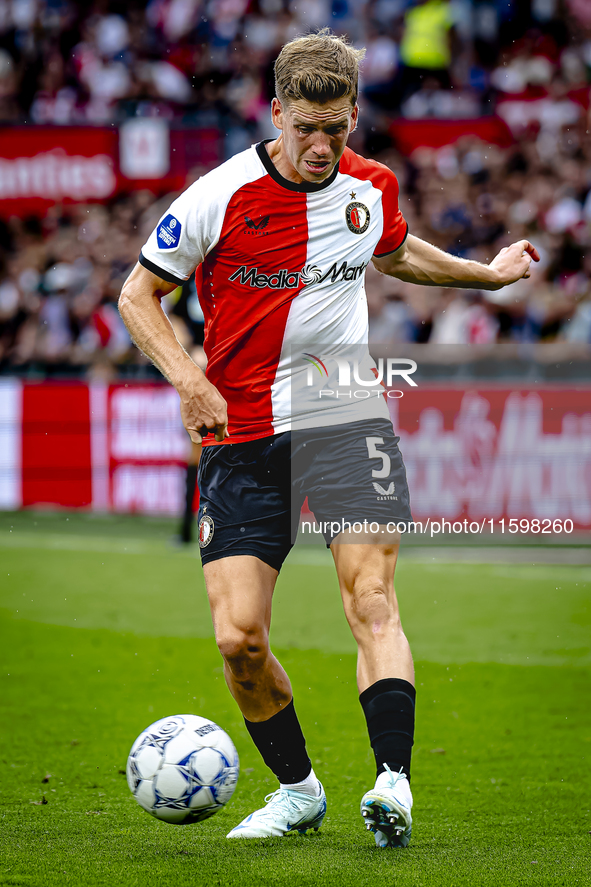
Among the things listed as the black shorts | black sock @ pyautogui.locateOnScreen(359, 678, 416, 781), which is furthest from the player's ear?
black sock @ pyautogui.locateOnScreen(359, 678, 416, 781)

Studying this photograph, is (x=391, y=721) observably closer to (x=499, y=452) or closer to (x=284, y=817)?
(x=284, y=817)

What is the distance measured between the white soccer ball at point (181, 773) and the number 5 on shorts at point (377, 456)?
102 cm

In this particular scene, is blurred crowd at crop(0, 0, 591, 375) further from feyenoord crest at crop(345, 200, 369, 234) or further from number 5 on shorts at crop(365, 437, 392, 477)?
number 5 on shorts at crop(365, 437, 392, 477)

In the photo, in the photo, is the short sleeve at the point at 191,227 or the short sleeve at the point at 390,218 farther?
the short sleeve at the point at 390,218

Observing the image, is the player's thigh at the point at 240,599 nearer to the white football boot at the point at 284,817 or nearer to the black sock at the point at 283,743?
the black sock at the point at 283,743

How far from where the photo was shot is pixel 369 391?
13.6 feet

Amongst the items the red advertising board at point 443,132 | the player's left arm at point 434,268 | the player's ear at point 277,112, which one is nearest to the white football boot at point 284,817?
the player's left arm at point 434,268

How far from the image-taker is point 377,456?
157 inches

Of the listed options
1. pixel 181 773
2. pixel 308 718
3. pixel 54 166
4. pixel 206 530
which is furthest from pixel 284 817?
pixel 54 166

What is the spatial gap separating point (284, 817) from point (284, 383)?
1.44 meters

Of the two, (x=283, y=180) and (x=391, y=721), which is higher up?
(x=283, y=180)

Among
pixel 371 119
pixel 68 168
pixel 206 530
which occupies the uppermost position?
pixel 371 119

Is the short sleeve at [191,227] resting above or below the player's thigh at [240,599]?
above

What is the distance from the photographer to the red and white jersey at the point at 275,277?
393 centimetres
